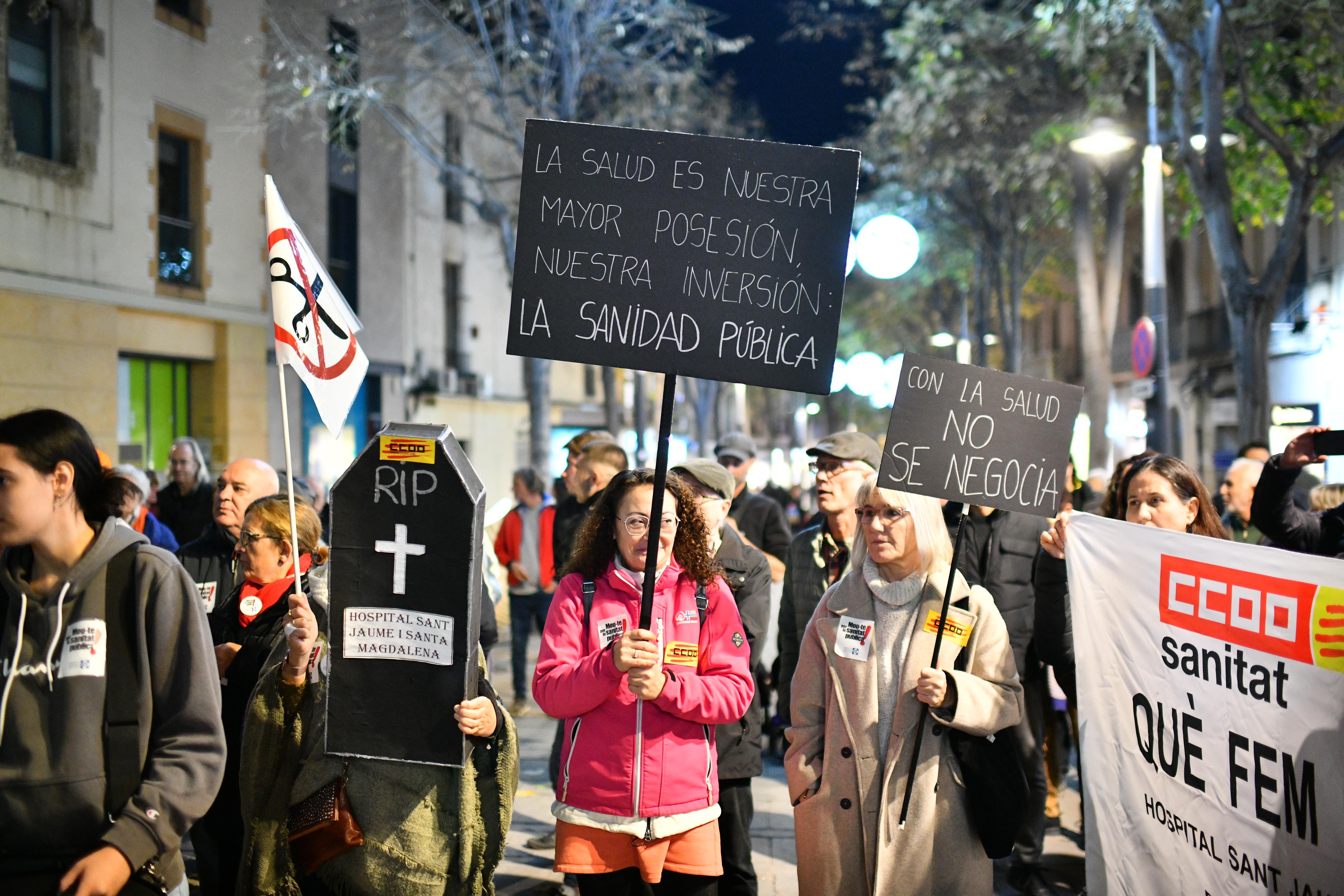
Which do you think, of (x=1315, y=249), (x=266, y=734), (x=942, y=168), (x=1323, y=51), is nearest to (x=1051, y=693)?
(x=266, y=734)

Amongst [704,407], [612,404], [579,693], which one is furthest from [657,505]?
[704,407]

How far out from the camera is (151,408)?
53.2ft

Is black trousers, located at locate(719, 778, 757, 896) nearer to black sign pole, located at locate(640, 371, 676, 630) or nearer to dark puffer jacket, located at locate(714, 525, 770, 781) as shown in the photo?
dark puffer jacket, located at locate(714, 525, 770, 781)

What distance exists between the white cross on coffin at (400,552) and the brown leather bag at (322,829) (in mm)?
668

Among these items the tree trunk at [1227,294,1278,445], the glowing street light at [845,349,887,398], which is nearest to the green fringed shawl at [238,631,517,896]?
the tree trunk at [1227,294,1278,445]

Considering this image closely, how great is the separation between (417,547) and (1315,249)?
23.1 m

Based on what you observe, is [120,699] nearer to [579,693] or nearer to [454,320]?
[579,693]

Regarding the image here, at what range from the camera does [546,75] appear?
683 inches

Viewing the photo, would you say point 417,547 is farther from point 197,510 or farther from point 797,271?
point 197,510

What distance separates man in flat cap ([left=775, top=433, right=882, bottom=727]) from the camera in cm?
513

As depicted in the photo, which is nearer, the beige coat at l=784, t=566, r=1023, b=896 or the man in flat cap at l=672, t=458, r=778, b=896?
the beige coat at l=784, t=566, r=1023, b=896

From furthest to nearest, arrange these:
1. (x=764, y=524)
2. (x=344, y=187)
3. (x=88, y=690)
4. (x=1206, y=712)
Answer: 1. (x=344, y=187)
2. (x=764, y=524)
3. (x=1206, y=712)
4. (x=88, y=690)

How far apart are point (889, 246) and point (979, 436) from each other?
11.6m

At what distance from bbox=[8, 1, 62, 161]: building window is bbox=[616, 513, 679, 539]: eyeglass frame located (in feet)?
40.6
